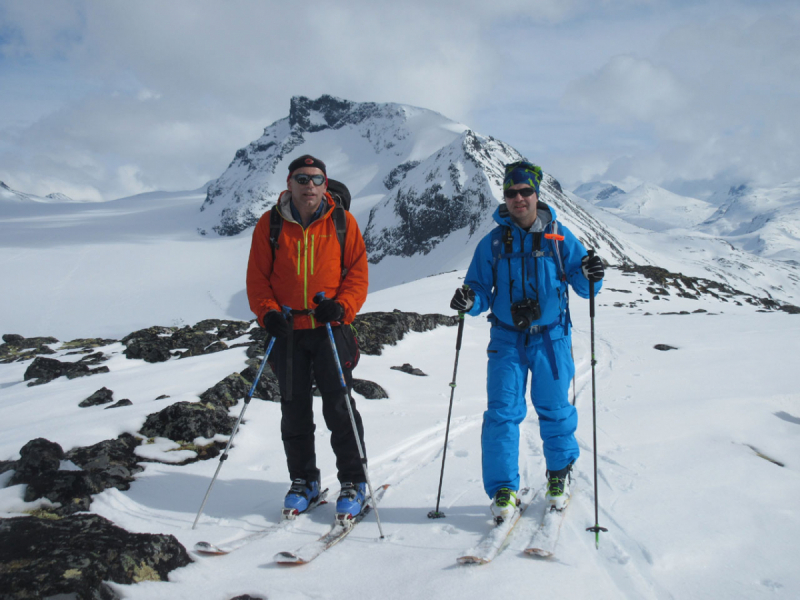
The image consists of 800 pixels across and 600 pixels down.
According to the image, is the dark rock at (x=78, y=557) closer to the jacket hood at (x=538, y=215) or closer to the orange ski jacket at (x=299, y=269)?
the orange ski jacket at (x=299, y=269)

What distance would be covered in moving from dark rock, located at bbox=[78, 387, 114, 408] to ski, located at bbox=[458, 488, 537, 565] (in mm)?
6516

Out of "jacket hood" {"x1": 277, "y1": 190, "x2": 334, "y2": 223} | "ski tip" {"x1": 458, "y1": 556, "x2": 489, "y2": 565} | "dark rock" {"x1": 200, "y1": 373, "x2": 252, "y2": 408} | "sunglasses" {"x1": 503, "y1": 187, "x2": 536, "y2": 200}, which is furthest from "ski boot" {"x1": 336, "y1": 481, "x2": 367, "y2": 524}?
"dark rock" {"x1": 200, "y1": 373, "x2": 252, "y2": 408}

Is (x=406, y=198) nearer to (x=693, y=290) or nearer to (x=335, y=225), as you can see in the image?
(x=693, y=290)

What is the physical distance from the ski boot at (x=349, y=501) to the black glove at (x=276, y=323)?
1377 millimetres

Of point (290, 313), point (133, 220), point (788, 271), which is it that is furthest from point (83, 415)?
point (788, 271)

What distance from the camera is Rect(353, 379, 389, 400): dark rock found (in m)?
7.87

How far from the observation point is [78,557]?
2.72 meters

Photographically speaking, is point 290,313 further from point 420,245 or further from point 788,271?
point 788,271

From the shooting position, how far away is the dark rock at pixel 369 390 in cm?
787

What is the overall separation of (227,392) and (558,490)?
4855 mm

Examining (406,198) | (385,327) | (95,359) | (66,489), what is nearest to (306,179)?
(66,489)

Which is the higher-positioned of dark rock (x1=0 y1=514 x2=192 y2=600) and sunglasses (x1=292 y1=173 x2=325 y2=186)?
sunglasses (x1=292 y1=173 x2=325 y2=186)

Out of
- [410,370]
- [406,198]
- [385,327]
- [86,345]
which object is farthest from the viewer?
[406,198]

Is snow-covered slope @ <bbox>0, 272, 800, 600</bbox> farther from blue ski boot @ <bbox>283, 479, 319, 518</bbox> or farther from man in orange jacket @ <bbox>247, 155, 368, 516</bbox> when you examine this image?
man in orange jacket @ <bbox>247, 155, 368, 516</bbox>
